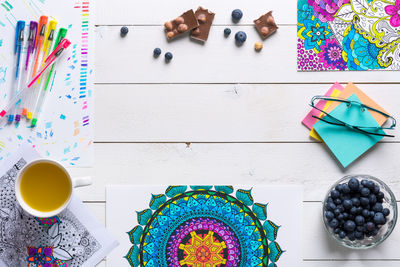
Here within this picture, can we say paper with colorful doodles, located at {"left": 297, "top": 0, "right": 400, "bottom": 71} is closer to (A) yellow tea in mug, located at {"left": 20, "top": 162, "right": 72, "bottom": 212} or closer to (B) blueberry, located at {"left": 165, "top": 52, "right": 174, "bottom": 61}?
(B) blueberry, located at {"left": 165, "top": 52, "right": 174, "bottom": 61}

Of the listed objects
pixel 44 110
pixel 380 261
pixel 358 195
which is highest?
pixel 44 110

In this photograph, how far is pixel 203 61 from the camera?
88 centimetres

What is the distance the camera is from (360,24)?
881mm

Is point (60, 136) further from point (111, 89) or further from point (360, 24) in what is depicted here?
point (360, 24)

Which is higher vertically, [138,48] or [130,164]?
[138,48]

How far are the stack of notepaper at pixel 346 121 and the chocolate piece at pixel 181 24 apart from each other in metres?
0.29

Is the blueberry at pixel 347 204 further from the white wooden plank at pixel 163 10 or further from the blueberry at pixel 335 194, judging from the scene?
the white wooden plank at pixel 163 10

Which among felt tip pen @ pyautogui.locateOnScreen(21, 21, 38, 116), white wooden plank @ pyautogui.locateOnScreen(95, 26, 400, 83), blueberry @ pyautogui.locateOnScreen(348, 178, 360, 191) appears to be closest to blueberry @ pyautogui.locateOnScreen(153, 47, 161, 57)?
white wooden plank @ pyautogui.locateOnScreen(95, 26, 400, 83)

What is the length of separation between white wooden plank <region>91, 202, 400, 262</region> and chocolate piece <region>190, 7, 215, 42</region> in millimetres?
394

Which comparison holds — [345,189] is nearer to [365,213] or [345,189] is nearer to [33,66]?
[365,213]

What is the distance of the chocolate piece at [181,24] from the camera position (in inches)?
33.9

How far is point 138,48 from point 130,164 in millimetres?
233

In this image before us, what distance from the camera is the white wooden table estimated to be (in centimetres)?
87

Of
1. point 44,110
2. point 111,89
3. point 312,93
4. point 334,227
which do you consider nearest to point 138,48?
point 111,89
